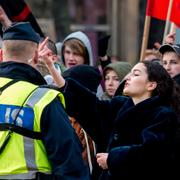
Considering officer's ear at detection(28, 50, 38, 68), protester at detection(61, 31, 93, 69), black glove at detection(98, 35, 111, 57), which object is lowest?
black glove at detection(98, 35, 111, 57)

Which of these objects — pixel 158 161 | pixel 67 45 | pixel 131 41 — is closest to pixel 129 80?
pixel 158 161

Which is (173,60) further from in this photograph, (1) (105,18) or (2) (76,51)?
(1) (105,18)

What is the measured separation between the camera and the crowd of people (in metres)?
5.63

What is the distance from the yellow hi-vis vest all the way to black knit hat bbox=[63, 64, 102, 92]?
1466 mm

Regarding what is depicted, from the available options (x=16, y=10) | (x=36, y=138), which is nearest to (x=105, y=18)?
(x=16, y=10)

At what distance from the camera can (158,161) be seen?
6.20 m

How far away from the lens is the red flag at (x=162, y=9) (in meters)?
8.27

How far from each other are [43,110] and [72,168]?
1.27 feet

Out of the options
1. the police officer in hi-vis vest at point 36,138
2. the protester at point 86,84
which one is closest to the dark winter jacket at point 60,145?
the police officer in hi-vis vest at point 36,138

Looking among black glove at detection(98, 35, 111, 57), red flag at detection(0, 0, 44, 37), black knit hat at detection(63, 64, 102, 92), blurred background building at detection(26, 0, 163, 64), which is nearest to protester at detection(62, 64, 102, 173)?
black knit hat at detection(63, 64, 102, 92)

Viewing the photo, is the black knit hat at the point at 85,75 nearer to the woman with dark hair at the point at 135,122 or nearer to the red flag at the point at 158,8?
the woman with dark hair at the point at 135,122

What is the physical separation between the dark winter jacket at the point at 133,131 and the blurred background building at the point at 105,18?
59.4 feet

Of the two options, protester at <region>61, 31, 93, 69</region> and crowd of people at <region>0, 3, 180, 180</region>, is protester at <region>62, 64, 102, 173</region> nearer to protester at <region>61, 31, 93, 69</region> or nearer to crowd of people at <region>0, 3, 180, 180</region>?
crowd of people at <region>0, 3, 180, 180</region>

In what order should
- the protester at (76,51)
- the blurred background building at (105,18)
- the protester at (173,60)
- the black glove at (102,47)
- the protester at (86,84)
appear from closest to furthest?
the protester at (86,84)
the protester at (173,60)
the protester at (76,51)
the black glove at (102,47)
the blurred background building at (105,18)
